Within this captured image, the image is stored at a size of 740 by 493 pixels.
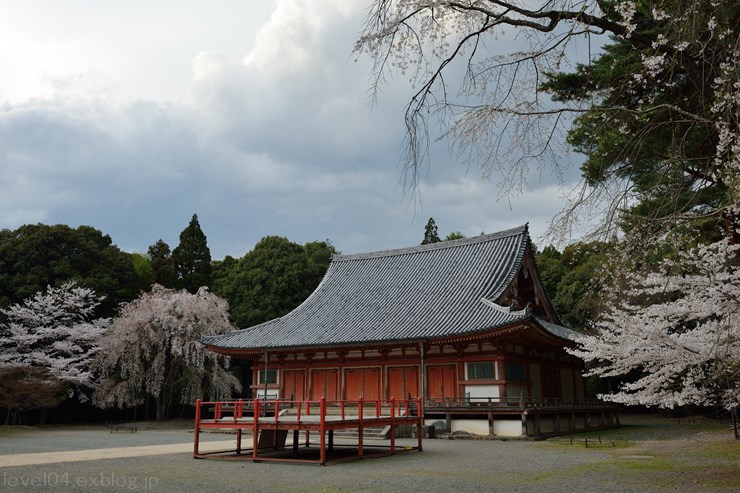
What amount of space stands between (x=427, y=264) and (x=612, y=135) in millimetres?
21174

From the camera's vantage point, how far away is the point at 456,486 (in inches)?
354

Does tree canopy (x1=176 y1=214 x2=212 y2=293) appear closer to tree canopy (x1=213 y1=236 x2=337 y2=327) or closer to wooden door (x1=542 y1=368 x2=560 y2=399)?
Result: tree canopy (x1=213 y1=236 x2=337 y2=327)

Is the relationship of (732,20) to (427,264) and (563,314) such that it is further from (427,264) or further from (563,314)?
(563,314)

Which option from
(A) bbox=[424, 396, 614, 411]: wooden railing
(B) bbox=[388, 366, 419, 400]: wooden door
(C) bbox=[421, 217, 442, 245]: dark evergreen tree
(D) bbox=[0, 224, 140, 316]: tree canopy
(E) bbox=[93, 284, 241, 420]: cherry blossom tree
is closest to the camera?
(A) bbox=[424, 396, 614, 411]: wooden railing

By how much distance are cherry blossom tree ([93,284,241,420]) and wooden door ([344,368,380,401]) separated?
9844mm

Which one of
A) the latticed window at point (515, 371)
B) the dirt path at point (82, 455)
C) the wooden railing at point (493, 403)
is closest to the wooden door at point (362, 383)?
the wooden railing at point (493, 403)

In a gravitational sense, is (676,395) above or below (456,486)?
above

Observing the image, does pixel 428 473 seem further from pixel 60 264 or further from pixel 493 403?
pixel 60 264

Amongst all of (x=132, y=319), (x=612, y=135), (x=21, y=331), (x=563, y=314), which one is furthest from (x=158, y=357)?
(x=612, y=135)

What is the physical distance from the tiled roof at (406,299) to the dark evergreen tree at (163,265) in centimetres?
1354

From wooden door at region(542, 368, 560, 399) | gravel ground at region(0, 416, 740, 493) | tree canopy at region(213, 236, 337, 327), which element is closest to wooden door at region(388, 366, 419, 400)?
wooden door at region(542, 368, 560, 399)

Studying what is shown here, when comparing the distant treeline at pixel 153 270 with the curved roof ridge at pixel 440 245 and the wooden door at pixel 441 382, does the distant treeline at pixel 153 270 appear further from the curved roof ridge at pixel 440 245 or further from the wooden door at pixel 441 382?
the wooden door at pixel 441 382

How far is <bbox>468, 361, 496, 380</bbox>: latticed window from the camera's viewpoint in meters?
21.7

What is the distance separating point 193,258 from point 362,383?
70.8 ft
